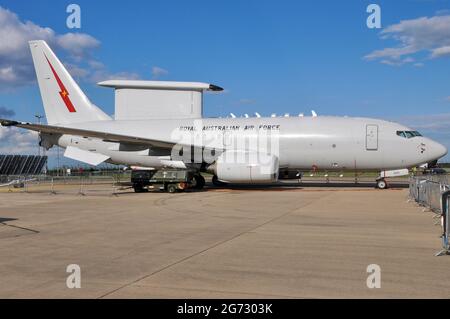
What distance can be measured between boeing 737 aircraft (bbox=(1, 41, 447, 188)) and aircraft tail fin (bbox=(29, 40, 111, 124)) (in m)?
0.06

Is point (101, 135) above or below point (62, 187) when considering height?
above

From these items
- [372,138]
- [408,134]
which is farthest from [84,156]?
[408,134]

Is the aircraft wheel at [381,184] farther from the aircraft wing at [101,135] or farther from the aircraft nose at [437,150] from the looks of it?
the aircraft wing at [101,135]

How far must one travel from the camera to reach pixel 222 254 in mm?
7738

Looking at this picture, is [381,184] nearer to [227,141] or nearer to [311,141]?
[311,141]

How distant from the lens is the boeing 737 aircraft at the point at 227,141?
76.0 ft

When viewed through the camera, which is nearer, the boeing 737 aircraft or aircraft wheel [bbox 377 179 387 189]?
the boeing 737 aircraft

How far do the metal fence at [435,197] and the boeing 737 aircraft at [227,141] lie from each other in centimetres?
466

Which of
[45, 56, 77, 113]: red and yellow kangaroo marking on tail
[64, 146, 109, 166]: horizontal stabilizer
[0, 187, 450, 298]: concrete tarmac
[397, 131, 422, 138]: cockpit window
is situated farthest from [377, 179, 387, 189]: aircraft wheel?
[45, 56, 77, 113]: red and yellow kangaroo marking on tail

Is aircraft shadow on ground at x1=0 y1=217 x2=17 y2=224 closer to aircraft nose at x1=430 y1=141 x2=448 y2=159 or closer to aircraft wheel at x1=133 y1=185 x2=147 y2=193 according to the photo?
aircraft wheel at x1=133 y1=185 x2=147 y2=193

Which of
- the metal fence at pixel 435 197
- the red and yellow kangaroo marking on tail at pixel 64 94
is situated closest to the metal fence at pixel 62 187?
the red and yellow kangaroo marking on tail at pixel 64 94

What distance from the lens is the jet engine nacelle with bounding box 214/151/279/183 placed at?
22344mm

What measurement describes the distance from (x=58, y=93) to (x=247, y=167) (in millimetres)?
15061

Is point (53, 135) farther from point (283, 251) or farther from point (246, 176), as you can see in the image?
point (283, 251)
